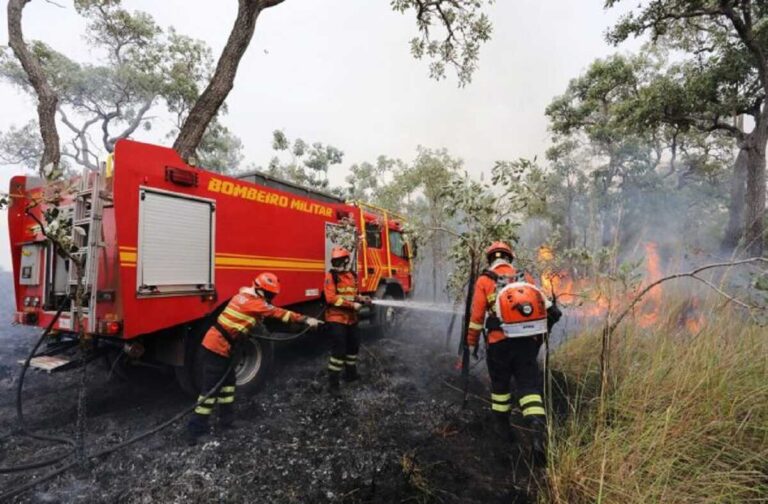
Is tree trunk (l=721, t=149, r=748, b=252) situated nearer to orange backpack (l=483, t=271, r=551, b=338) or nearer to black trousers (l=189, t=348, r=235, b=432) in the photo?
orange backpack (l=483, t=271, r=551, b=338)

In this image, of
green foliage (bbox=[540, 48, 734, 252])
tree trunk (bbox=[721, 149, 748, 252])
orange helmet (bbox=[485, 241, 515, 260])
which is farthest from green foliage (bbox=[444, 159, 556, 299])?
green foliage (bbox=[540, 48, 734, 252])

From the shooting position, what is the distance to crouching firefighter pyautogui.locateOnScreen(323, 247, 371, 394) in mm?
5449

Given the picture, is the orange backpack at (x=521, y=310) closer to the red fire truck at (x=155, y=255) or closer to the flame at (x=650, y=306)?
the flame at (x=650, y=306)

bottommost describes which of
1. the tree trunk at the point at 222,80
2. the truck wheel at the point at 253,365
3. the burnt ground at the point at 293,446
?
the burnt ground at the point at 293,446

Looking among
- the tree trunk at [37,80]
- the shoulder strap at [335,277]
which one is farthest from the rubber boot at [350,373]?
the tree trunk at [37,80]

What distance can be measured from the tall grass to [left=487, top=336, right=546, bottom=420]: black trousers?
0.51m

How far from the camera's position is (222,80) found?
23.6ft

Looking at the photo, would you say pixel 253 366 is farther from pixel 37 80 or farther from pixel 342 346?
pixel 37 80

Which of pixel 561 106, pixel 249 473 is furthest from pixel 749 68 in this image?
pixel 249 473

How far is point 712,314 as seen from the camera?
3.54 m

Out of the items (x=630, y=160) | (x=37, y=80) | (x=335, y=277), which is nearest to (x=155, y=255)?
(x=335, y=277)

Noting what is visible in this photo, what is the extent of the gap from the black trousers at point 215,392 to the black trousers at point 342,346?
4.62 ft

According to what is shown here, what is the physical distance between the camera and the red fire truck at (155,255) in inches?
156

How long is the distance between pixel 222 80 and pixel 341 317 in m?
4.96
